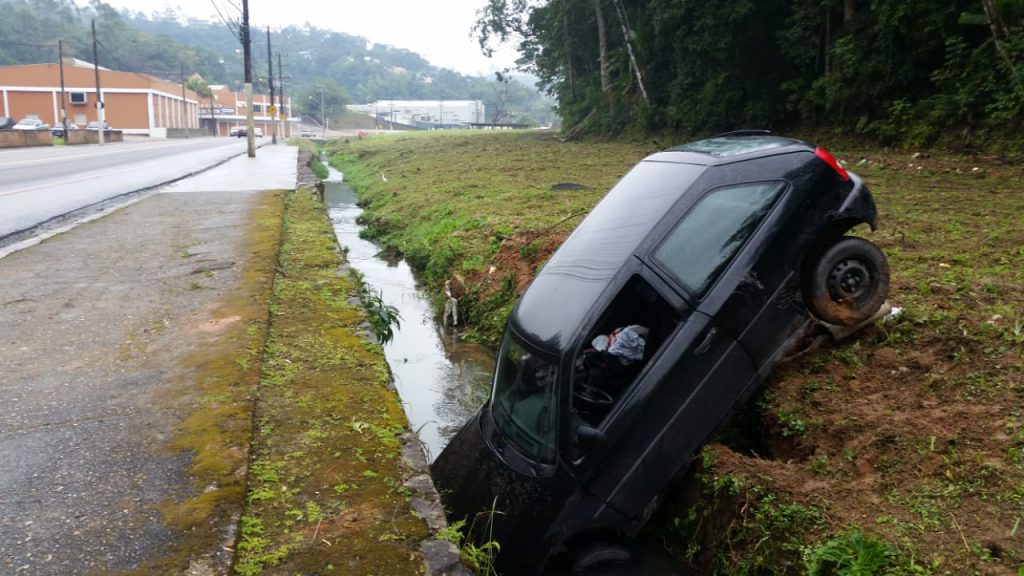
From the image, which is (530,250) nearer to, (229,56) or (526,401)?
(526,401)

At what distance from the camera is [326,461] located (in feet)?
12.3

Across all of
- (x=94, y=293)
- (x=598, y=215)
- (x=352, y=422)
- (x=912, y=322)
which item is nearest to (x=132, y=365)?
(x=352, y=422)

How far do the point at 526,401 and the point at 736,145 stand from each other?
6.78 feet

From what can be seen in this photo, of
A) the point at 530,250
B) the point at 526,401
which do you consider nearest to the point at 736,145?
the point at 526,401

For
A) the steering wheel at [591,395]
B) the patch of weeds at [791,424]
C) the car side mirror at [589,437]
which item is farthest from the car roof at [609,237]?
the patch of weeds at [791,424]

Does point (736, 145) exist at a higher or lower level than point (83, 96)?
lower

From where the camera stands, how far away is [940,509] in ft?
10.2

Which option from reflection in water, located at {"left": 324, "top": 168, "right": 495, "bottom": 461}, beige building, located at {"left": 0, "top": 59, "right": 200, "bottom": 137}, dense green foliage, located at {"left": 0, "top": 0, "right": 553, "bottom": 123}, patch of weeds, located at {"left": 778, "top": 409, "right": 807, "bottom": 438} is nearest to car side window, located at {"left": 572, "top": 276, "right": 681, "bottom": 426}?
patch of weeds, located at {"left": 778, "top": 409, "right": 807, "bottom": 438}

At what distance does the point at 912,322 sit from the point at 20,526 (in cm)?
474

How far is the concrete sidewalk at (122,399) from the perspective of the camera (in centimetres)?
302

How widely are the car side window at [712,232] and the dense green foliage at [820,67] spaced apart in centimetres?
1052

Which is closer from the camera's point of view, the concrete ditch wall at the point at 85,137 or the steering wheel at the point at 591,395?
the steering wheel at the point at 591,395

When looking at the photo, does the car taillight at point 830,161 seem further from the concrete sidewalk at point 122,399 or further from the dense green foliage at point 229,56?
the dense green foliage at point 229,56

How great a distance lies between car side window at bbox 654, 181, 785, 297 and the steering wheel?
26.7 inches
